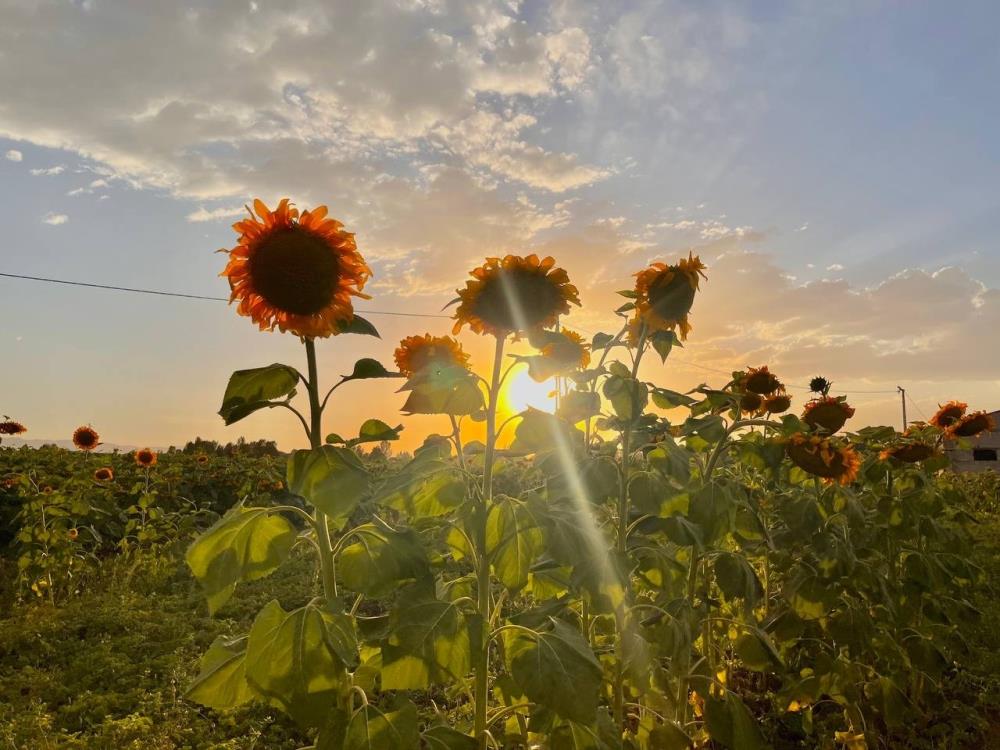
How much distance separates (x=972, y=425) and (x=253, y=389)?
503 centimetres

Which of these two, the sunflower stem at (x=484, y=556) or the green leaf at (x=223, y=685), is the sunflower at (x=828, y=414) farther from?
the green leaf at (x=223, y=685)

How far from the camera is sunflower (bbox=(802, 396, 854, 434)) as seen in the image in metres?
4.05

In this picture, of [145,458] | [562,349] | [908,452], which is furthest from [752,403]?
[145,458]

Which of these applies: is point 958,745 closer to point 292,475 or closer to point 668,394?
point 668,394

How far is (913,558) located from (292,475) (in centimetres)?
386

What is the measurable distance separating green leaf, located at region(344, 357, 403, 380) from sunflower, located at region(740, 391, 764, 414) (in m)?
2.60

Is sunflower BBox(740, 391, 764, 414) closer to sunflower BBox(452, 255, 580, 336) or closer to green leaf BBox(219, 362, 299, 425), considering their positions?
sunflower BBox(452, 255, 580, 336)

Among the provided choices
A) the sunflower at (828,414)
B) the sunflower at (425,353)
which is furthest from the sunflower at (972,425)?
the sunflower at (425,353)

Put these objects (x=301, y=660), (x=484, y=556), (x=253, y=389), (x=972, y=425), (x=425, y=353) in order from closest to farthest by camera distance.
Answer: (x=301, y=660)
(x=253, y=389)
(x=484, y=556)
(x=425, y=353)
(x=972, y=425)

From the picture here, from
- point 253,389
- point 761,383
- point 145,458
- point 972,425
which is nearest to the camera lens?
point 253,389

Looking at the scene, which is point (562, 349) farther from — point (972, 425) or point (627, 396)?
point (972, 425)

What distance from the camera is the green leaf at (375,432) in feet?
6.11

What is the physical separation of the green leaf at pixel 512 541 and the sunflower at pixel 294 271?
0.65 metres

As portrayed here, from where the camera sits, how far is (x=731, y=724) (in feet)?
9.15
